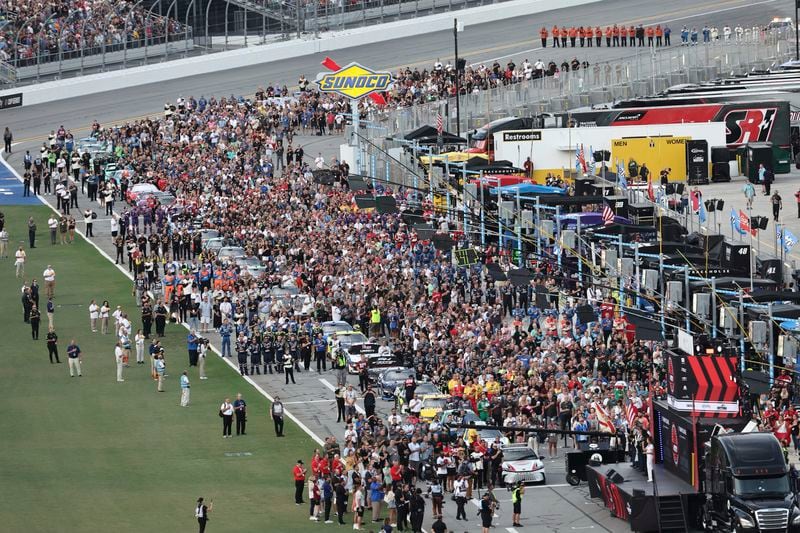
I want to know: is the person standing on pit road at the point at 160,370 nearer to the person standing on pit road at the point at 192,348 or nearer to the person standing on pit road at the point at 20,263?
the person standing on pit road at the point at 192,348

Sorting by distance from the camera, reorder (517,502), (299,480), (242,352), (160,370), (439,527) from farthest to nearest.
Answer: (242,352)
(160,370)
(299,480)
(517,502)
(439,527)

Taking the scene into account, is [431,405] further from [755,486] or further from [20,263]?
[20,263]

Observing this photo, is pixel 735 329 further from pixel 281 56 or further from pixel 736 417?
pixel 281 56

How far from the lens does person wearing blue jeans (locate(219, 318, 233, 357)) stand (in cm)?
5831

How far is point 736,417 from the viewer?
39344mm

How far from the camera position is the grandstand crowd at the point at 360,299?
1781 inches

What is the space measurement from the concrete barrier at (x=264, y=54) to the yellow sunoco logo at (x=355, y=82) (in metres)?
23.2

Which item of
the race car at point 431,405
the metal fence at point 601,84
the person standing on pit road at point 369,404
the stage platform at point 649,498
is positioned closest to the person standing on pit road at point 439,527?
the stage platform at point 649,498

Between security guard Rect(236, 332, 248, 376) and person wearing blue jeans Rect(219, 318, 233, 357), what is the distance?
1104 mm

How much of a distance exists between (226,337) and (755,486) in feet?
86.1

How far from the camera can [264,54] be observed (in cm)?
10519

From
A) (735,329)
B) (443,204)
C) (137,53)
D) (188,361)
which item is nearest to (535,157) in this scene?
(443,204)

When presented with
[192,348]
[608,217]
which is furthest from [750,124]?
[192,348]

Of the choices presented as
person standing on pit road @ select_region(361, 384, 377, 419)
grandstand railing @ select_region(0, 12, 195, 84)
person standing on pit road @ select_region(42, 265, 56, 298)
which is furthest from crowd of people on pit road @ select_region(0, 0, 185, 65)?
person standing on pit road @ select_region(361, 384, 377, 419)
